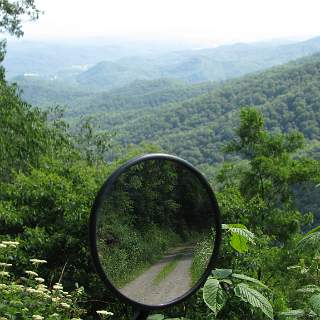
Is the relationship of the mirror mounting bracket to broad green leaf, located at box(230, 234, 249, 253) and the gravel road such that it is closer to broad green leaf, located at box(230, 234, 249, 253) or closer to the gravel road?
the gravel road

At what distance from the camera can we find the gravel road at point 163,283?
1.53m

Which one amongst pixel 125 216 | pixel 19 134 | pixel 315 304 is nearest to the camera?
pixel 125 216

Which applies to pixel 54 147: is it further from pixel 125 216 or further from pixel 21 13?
pixel 125 216

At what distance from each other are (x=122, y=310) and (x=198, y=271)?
7.04 ft

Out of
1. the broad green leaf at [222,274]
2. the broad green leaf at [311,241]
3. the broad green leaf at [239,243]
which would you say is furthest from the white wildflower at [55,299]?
the broad green leaf at [311,241]

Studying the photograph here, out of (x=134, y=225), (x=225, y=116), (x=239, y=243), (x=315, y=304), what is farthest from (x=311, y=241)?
(x=225, y=116)

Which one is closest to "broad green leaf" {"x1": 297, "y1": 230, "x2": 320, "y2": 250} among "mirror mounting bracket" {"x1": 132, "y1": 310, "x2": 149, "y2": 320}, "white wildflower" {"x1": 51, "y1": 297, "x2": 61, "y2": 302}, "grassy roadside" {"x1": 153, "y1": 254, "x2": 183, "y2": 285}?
"grassy roadside" {"x1": 153, "y1": 254, "x2": 183, "y2": 285}

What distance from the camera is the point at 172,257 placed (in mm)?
1675

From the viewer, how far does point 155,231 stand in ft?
5.39

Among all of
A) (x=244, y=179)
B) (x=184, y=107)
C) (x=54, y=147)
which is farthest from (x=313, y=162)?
(x=184, y=107)

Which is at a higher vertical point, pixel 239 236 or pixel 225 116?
pixel 239 236

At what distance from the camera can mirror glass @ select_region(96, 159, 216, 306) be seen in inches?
60.1

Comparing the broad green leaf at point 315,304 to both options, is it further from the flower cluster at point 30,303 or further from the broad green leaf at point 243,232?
the flower cluster at point 30,303

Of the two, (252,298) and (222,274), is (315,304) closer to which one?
(252,298)
